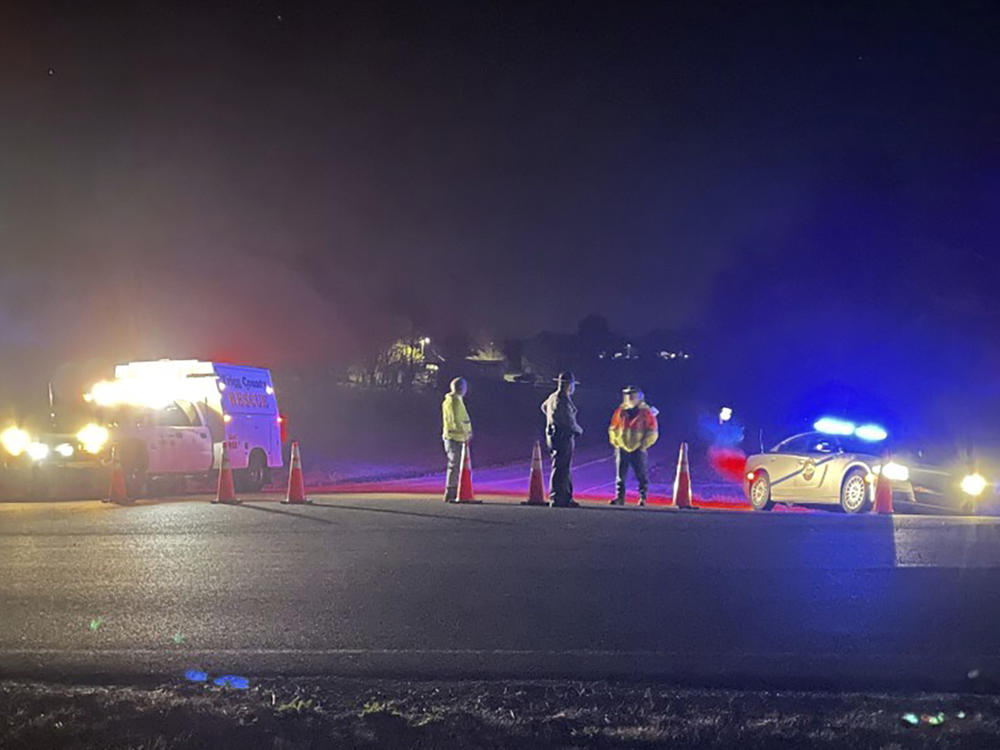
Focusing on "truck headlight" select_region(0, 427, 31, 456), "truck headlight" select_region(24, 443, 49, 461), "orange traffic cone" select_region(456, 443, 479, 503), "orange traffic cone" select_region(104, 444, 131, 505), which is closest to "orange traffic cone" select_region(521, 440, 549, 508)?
"orange traffic cone" select_region(456, 443, 479, 503)

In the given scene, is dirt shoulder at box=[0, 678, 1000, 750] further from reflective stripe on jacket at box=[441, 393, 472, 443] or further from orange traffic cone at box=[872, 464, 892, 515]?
orange traffic cone at box=[872, 464, 892, 515]

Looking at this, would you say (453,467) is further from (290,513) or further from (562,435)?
(290,513)

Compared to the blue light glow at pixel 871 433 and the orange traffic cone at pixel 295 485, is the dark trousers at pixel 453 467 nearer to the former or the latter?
the orange traffic cone at pixel 295 485

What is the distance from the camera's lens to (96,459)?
727 inches

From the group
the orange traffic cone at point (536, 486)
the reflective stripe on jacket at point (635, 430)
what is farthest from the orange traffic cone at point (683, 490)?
the orange traffic cone at point (536, 486)

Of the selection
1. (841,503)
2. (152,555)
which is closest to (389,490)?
(841,503)

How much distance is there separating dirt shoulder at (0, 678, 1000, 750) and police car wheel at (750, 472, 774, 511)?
11850mm

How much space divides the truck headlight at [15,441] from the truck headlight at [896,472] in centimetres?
1336

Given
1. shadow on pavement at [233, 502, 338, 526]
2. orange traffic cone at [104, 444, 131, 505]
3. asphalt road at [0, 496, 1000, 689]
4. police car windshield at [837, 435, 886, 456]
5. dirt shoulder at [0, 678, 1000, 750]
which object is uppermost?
police car windshield at [837, 435, 886, 456]

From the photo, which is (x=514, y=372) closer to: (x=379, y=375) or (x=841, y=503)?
(x=379, y=375)

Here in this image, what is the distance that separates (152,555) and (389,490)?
40.5ft

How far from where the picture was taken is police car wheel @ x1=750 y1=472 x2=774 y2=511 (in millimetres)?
17453

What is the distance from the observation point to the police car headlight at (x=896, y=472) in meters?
16.0

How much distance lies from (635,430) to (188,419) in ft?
25.6
